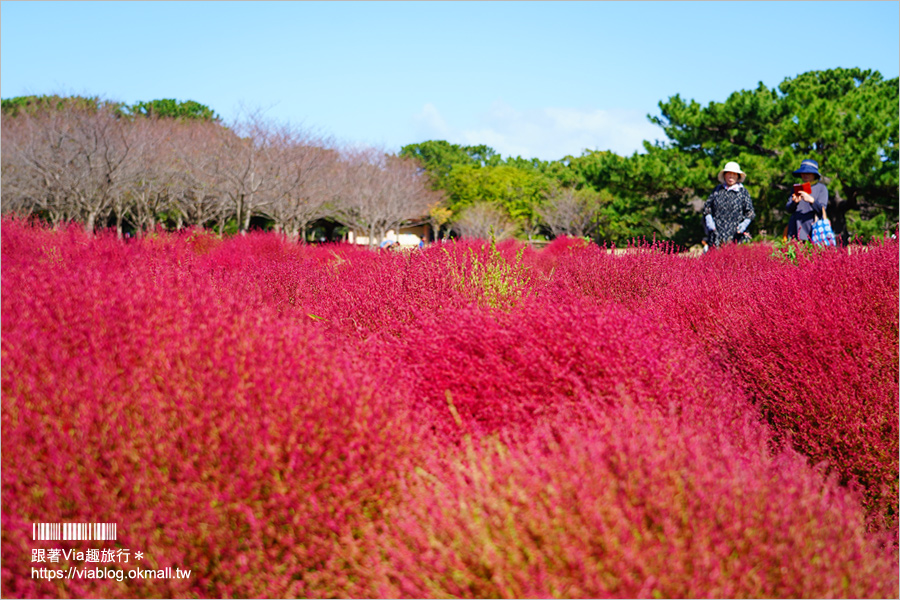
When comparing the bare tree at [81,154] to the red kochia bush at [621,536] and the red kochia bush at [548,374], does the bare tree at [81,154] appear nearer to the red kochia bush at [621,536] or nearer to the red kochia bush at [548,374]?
the red kochia bush at [548,374]

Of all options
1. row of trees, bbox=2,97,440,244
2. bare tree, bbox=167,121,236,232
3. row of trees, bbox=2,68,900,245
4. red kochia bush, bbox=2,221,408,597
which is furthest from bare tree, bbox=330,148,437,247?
red kochia bush, bbox=2,221,408,597

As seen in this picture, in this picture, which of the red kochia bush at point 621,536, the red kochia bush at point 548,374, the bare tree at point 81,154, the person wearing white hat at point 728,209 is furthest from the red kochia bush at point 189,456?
the bare tree at point 81,154

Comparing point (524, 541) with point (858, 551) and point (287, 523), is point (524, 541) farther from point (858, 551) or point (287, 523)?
point (858, 551)

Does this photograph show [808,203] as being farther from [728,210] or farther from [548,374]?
[548,374]

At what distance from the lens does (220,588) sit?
1.94 meters

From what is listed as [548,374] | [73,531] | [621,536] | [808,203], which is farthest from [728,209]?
[73,531]

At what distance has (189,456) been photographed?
75.1 inches

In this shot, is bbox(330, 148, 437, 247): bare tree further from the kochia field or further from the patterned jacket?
the kochia field

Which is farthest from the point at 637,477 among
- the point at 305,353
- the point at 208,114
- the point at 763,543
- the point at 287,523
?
the point at 208,114

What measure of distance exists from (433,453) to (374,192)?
3736cm

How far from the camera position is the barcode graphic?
1873 millimetres

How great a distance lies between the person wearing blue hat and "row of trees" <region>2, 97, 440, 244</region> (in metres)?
10.2

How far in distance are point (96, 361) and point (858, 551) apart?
2.26m

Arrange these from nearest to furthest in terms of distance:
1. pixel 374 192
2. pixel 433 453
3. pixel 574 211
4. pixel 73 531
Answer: pixel 73 531, pixel 433 453, pixel 374 192, pixel 574 211
